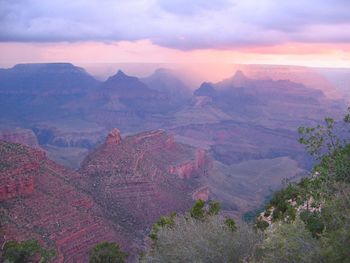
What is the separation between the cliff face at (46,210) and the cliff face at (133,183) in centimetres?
441

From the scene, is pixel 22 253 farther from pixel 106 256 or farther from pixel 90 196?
pixel 90 196

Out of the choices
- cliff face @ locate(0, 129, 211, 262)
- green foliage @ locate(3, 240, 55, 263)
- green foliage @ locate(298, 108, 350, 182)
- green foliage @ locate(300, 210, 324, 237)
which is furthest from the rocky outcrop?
green foliage @ locate(300, 210, 324, 237)

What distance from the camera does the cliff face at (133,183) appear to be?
1806 inches

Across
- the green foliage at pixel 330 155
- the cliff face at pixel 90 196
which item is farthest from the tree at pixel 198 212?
the cliff face at pixel 90 196

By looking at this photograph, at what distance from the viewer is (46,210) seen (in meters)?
35.2

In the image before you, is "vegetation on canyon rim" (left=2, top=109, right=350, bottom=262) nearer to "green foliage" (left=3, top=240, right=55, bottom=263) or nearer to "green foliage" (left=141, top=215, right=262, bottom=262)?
"green foliage" (left=141, top=215, right=262, bottom=262)

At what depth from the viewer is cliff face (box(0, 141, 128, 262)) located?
106 feet

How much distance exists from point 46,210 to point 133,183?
1657 cm

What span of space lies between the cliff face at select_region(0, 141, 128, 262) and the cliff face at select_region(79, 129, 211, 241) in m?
4.41

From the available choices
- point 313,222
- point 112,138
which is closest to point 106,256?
point 313,222

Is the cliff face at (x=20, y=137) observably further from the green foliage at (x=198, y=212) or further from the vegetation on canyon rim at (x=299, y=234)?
the vegetation on canyon rim at (x=299, y=234)

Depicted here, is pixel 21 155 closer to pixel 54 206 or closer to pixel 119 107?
pixel 54 206

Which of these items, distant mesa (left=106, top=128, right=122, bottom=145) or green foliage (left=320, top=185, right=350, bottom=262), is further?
distant mesa (left=106, top=128, right=122, bottom=145)

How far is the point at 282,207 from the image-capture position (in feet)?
76.3
